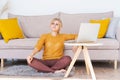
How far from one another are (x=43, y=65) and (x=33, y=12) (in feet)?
6.10

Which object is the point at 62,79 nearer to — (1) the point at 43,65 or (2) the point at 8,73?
(1) the point at 43,65

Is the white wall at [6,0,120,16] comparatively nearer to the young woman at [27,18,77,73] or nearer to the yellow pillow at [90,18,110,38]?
the yellow pillow at [90,18,110,38]

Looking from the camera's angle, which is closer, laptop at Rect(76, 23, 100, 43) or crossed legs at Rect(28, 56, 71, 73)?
laptop at Rect(76, 23, 100, 43)

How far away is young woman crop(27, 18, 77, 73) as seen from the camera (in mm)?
3100

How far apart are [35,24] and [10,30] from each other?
1.76 ft

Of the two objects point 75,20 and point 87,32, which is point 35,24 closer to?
point 75,20

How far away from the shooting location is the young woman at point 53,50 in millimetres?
3100

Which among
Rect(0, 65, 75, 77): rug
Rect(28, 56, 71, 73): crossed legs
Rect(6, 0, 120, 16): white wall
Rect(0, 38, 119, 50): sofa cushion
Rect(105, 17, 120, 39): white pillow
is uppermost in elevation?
Rect(6, 0, 120, 16): white wall

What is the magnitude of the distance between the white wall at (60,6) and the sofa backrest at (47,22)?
0.40 metres

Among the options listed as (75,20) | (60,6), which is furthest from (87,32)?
(60,6)

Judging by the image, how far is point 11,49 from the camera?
3658 mm

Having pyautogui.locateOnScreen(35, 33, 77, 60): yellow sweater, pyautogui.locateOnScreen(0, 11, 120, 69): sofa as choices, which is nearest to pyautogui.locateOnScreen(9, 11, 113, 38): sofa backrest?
pyautogui.locateOnScreen(0, 11, 120, 69): sofa

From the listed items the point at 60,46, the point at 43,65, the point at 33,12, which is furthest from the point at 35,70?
the point at 33,12

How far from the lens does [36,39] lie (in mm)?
3775
